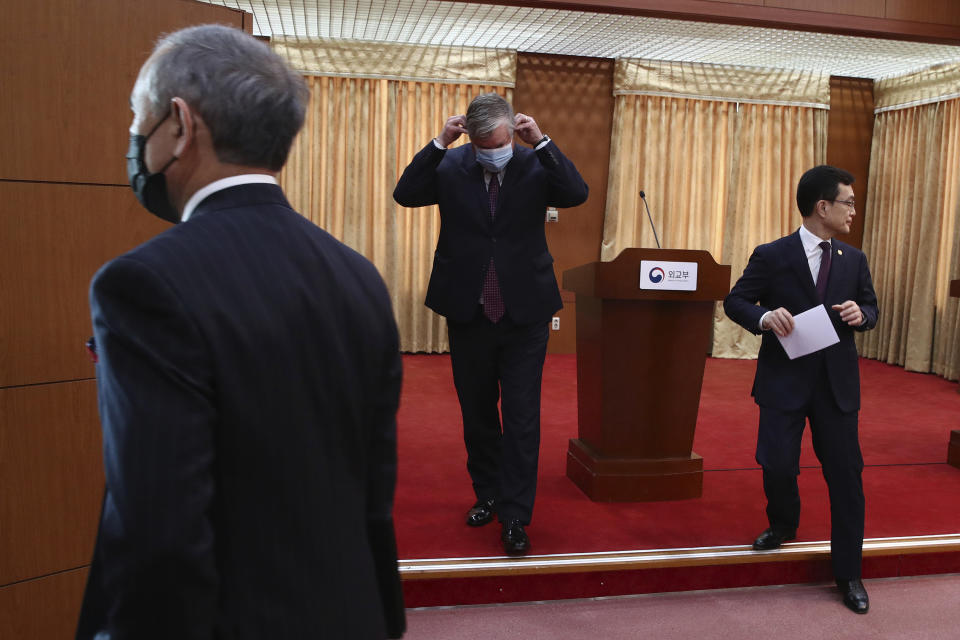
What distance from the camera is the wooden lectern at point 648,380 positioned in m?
3.32

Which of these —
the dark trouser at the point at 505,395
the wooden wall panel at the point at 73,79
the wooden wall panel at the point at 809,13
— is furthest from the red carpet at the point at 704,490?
the wooden wall panel at the point at 809,13

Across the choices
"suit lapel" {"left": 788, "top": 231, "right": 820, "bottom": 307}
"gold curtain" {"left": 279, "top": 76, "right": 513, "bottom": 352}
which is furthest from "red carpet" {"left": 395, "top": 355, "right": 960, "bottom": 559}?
"gold curtain" {"left": 279, "top": 76, "right": 513, "bottom": 352}

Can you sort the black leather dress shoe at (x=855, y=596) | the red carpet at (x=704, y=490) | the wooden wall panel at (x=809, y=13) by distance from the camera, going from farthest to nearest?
1. the wooden wall panel at (x=809, y=13)
2. the red carpet at (x=704, y=490)
3. the black leather dress shoe at (x=855, y=596)

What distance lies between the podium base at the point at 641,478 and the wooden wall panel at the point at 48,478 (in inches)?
78.1

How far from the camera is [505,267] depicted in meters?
2.78

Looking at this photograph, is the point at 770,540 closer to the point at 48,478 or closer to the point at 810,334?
the point at 810,334

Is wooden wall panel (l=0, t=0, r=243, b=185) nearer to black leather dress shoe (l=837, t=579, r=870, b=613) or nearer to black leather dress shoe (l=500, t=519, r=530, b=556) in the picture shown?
black leather dress shoe (l=500, t=519, r=530, b=556)

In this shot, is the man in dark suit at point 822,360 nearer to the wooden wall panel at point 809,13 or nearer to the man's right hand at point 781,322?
the man's right hand at point 781,322

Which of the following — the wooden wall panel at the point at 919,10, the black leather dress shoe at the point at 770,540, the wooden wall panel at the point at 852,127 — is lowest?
the black leather dress shoe at the point at 770,540

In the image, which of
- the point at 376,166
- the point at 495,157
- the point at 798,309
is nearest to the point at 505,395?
the point at 495,157

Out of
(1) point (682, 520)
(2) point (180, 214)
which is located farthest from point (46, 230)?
(1) point (682, 520)

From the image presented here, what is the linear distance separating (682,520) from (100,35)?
2.66 metres

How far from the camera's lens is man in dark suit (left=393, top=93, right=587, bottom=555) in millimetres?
2754

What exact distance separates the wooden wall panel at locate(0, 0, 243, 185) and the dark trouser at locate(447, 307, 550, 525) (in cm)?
131
